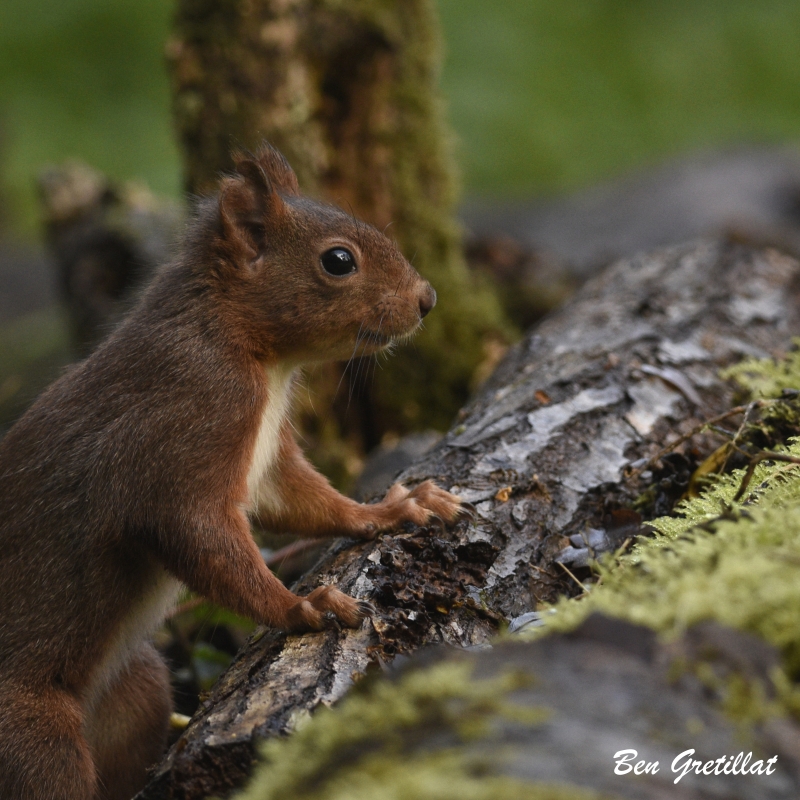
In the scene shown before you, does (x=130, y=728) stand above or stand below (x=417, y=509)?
below

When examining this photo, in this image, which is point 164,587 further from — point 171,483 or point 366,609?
point 366,609

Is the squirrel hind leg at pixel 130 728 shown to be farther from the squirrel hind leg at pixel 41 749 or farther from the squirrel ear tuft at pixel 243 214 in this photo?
the squirrel ear tuft at pixel 243 214

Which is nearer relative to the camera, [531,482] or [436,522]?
[436,522]

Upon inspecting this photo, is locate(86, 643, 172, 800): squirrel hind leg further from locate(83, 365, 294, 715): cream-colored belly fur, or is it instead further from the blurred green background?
the blurred green background

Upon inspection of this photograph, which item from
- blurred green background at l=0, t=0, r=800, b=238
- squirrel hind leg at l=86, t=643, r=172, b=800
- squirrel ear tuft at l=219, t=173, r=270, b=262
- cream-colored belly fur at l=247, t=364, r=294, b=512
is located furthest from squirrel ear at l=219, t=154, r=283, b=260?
blurred green background at l=0, t=0, r=800, b=238

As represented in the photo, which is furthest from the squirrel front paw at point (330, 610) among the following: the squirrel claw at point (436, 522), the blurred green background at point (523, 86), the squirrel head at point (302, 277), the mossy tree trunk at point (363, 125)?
the blurred green background at point (523, 86)

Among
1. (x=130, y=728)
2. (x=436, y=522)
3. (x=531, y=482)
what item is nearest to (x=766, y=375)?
(x=531, y=482)

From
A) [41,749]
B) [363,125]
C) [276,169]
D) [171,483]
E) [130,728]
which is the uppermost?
[363,125]
